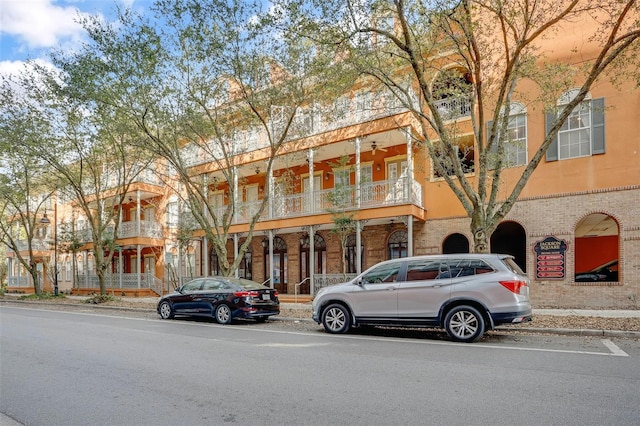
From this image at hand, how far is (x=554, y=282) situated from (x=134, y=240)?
74.9 feet

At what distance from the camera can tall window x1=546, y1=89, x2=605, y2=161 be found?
14.4 metres

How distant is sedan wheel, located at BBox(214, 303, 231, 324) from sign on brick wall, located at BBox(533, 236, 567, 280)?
1049 cm

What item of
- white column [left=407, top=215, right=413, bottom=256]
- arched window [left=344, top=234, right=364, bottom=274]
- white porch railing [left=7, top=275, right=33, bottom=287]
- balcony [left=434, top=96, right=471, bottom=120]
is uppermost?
balcony [left=434, top=96, right=471, bottom=120]

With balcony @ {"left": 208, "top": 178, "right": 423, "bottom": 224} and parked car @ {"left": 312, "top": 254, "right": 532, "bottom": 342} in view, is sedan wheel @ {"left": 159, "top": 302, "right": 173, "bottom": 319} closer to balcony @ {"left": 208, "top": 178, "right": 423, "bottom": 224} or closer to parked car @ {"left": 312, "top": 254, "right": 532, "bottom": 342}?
parked car @ {"left": 312, "top": 254, "right": 532, "bottom": 342}

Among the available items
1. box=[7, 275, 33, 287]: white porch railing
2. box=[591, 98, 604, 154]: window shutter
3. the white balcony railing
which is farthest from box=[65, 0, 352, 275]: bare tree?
box=[7, 275, 33, 287]: white porch railing

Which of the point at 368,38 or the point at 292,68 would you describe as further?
the point at 292,68

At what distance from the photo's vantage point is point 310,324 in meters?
12.1

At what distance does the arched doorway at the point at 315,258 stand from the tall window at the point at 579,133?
10487 millimetres

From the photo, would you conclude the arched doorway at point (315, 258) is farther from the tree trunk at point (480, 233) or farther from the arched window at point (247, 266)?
the tree trunk at point (480, 233)

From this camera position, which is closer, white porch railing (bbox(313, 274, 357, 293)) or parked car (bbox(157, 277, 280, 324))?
parked car (bbox(157, 277, 280, 324))

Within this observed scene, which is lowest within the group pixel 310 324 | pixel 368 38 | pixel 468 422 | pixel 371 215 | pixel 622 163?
pixel 310 324

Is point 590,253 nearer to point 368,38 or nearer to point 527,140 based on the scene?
point 527,140

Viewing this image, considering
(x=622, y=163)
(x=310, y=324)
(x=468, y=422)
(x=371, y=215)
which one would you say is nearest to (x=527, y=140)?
(x=622, y=163)

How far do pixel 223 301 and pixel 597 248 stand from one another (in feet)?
48.1
